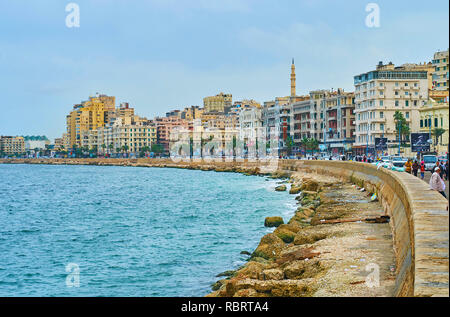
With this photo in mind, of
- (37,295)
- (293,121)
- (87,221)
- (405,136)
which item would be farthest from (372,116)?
(37,295)

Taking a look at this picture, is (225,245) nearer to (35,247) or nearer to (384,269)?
(35,247)

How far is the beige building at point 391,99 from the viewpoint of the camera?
107 m

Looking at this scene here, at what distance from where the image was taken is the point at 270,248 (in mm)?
23094

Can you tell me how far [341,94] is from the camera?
129 m

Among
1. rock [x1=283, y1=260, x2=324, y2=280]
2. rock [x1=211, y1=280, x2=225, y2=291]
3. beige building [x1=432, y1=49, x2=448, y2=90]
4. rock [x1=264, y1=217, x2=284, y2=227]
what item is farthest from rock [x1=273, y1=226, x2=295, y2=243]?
beige building [x1=432, y1=49, x2=448, y2=90]

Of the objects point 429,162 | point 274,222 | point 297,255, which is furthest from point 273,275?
point 429,162

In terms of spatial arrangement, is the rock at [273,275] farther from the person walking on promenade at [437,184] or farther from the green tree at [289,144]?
the green tree at [289,144]

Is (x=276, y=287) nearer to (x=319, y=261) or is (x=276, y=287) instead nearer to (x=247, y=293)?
(x=247, y=293)

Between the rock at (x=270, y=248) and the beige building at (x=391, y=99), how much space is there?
86.1 m

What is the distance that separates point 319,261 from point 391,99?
95.3 meters

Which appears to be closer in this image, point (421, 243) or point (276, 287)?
point (421, 243)

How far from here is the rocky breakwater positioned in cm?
1518

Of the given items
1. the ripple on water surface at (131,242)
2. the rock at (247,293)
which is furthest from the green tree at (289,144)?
the rock at (247,293)

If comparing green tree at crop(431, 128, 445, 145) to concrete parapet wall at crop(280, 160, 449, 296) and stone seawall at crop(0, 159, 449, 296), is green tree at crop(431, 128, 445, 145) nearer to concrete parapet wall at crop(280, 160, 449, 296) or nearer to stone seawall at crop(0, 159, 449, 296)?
stone seawall at crop(0, 159, 449, 296)
